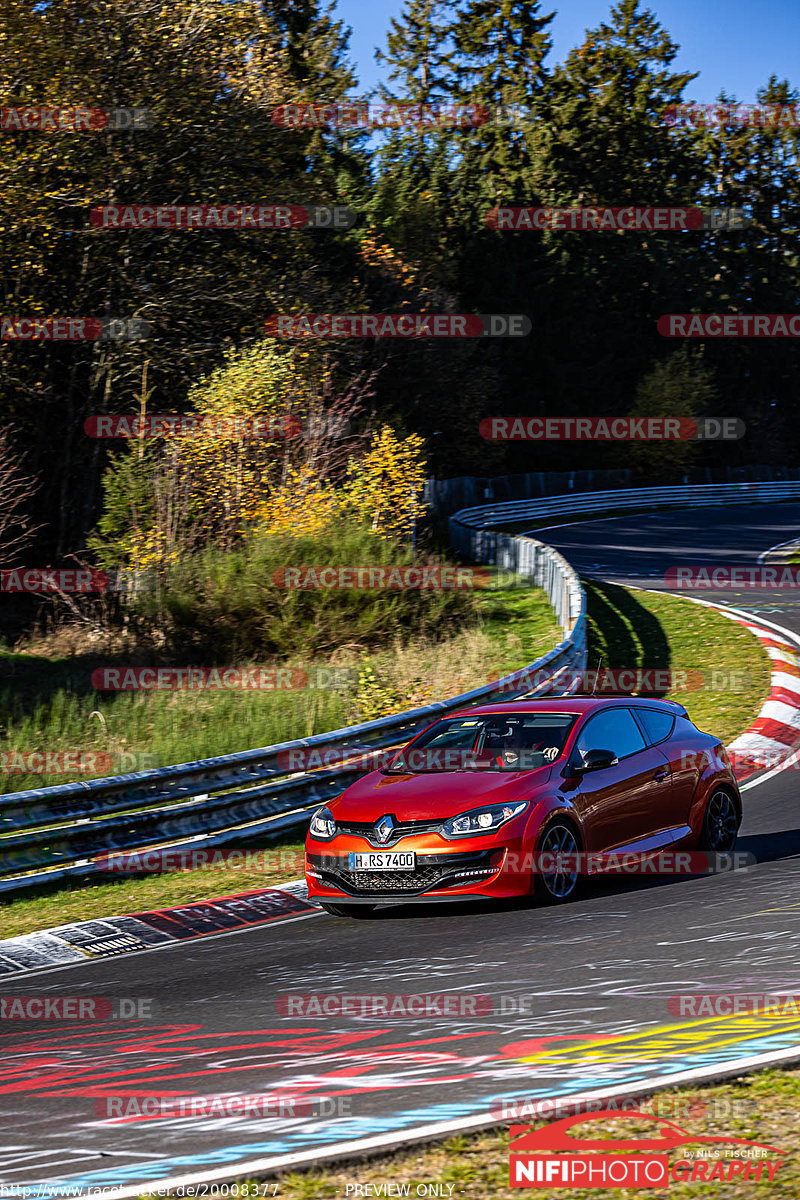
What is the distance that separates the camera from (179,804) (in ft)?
39.2

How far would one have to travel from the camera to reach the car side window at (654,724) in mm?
10242

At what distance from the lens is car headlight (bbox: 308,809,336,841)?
920 cm

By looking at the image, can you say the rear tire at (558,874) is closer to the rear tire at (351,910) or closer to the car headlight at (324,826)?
the rear tire at (351,910)

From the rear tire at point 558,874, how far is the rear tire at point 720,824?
1.60 metres

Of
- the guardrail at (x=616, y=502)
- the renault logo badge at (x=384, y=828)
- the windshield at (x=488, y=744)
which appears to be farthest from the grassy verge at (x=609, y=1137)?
the guardrail at (x=616, y=502)

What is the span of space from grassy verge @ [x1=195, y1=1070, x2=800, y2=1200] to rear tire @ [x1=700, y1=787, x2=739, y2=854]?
18.5ft

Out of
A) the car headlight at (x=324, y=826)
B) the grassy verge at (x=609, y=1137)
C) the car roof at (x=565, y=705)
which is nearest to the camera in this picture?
the grassy verge at (x=609, y=1137)

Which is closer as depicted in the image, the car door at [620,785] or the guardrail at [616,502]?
the car door at [620,785]

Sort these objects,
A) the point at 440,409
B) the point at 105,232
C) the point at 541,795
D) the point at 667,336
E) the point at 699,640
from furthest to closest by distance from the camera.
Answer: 1. the point at 667,336
2. the point at 440,409
3. the point at 105,232
4. the point at 699,640
5. the point at 541,795

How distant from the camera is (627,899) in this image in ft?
29.3

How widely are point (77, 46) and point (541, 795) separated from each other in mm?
27145

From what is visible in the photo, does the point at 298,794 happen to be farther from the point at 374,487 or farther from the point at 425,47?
the point at 425,47

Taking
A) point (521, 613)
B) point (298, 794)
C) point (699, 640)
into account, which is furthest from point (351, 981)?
point (521, 613)

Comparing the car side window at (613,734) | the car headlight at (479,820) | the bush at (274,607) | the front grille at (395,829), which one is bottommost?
the front grille at (395,829)
